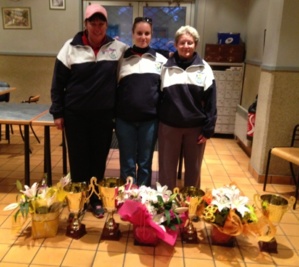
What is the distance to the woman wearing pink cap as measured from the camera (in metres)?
2.14

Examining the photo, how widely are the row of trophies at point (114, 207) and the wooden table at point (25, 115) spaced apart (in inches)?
25.2

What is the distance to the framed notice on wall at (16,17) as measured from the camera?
16.5 feet

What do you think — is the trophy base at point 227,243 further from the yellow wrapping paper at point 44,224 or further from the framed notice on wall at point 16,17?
the framed notice on wall at point 16,17

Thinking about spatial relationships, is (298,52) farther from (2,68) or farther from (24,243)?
(2,68)

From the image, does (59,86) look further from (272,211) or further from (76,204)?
(272,211)

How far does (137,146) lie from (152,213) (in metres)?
0.55

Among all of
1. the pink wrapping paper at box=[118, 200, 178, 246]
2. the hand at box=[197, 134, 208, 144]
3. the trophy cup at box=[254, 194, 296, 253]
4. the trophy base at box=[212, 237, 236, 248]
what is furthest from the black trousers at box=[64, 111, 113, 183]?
the trophy cup at box=[254, 194, 296, 253]

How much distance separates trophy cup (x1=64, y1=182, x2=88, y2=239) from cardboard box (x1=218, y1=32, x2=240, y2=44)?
10.8 feet

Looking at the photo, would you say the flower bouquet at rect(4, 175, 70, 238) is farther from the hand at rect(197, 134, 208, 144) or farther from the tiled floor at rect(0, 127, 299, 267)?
the hand at rect(197, 134, 208, 144)

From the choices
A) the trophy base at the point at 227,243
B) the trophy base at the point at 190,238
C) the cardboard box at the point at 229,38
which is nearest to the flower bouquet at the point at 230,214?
the trophy base at the point at 227,243

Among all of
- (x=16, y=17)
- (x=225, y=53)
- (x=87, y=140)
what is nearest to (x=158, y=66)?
(x=87, y=140)

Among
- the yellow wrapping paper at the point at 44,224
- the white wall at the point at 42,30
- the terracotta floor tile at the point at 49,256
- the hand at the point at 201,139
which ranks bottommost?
the terracotta floor tile at the point at 49,256

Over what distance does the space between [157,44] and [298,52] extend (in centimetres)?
258

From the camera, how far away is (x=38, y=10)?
16.5 ft
